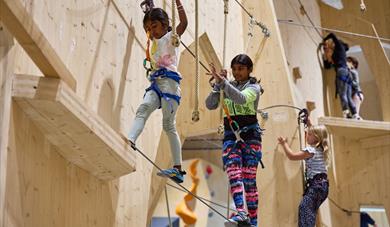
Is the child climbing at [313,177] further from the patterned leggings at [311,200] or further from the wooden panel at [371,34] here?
the wooden panel at [371,34]

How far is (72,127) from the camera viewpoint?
2.53 m

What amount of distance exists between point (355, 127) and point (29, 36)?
4769 mm

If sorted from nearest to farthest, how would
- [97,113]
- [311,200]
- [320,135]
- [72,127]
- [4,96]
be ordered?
1. [4,96]
2. [72,127]
3. [97,113]
4. [320,135]
5. [311,200]

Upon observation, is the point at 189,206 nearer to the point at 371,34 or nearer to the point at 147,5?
the point at 371,34

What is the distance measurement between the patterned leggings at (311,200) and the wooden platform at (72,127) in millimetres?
1986

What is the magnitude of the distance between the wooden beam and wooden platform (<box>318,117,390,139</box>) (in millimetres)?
4262

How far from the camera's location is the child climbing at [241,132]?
10.6ft

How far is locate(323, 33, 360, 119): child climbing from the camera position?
6.49m

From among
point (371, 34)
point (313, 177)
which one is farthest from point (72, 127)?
point (371, 34)

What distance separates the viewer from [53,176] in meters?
2.76

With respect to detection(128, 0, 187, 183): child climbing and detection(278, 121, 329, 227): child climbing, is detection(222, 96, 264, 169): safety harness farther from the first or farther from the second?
detection(278, 121, 329, 227): child climbing

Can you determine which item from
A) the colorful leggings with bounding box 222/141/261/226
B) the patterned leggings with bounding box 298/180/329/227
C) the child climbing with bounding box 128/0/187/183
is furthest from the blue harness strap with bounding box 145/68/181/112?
the patterned leggings with bounding box 298/180/329/227

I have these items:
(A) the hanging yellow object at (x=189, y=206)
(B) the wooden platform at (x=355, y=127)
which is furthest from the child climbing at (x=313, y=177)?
(A) the hanging yellow object at (x=189, y=206)

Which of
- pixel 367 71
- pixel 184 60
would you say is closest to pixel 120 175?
pixel 184 60
